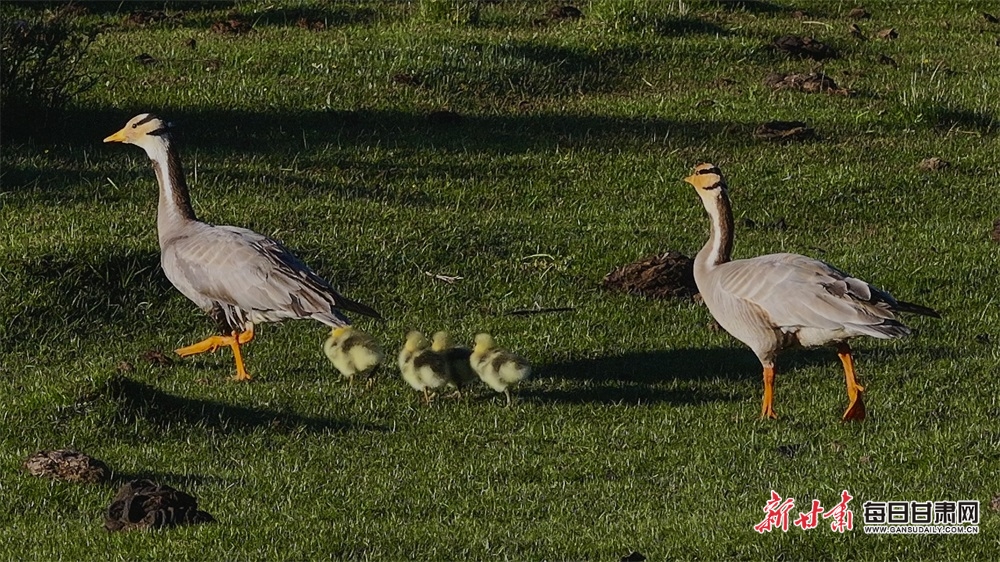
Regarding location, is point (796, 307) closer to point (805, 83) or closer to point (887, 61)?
point (805, 83)

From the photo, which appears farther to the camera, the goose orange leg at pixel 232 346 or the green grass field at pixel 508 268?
the goose orange leg at pixel 232 346

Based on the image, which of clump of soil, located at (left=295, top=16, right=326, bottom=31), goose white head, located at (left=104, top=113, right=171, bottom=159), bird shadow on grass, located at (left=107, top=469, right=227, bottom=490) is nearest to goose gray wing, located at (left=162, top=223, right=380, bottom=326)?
goose white head, located at (left=104, top=113, right=171, bottom=159)

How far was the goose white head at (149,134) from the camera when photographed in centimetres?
1212

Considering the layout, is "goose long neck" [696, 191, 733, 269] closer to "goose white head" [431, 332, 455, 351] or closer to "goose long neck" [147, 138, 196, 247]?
"goose white head" [431, 332, 455, 351]

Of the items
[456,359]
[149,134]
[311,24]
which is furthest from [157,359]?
[311,24]

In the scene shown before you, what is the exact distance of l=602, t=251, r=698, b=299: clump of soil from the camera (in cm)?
1284

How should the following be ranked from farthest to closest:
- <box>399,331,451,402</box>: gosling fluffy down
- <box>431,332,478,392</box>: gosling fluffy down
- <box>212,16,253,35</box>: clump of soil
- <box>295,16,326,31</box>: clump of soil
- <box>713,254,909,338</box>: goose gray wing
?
<box>295,16,326,31</box>: clump of soil < <box>212,16,253,35</box>: clump of soil < <box>431,332,478,392</box>: gosling fluffy down < <box>399,331,451,402</box>: gosling fluffy down < <box>713,254,909,338</box>: goose gray wing

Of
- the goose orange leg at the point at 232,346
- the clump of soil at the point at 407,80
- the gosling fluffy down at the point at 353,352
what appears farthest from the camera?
the clump of soil at the point at 407,80

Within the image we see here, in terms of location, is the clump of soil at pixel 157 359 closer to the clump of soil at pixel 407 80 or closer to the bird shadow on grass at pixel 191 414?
the bird shadow on grass at pixel 191 414

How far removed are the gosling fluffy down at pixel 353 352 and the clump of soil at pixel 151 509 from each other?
254 cm

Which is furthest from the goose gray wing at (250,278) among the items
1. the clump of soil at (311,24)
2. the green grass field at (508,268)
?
the clump of soil at (311,24)

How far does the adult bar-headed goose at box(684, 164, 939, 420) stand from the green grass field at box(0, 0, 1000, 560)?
495 mm

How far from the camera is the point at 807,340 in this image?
33.1ft

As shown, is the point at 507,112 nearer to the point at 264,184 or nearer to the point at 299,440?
the point at 264,184
